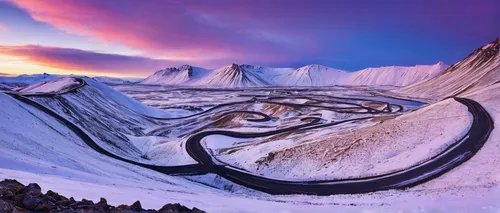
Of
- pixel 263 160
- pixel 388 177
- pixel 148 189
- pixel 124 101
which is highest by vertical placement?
pixel 124 101

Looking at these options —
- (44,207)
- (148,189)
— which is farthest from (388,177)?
(44,207)

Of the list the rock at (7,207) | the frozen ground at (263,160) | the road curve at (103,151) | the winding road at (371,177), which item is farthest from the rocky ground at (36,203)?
the road curve at (103,151)

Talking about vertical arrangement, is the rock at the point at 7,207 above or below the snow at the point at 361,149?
above

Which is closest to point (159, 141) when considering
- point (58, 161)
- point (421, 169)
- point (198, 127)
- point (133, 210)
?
point (198, 127)

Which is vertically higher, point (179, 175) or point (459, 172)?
point (459, 172)

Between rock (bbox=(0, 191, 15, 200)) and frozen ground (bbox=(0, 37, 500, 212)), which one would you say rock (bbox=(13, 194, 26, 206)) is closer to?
rock (bbox=(0, 191, 15, 200))

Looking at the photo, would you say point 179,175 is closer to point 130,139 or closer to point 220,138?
point 220,138

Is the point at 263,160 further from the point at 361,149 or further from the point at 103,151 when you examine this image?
the point at 103,151

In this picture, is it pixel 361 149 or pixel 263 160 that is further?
pixel 263 160

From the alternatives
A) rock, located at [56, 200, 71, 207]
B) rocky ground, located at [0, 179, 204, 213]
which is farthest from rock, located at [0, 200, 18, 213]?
rock, located at [56, 200, 71, 207]

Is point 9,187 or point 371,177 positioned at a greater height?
point 9,187

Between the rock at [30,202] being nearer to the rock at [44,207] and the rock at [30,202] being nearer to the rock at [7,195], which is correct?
the rock at [44,207]
